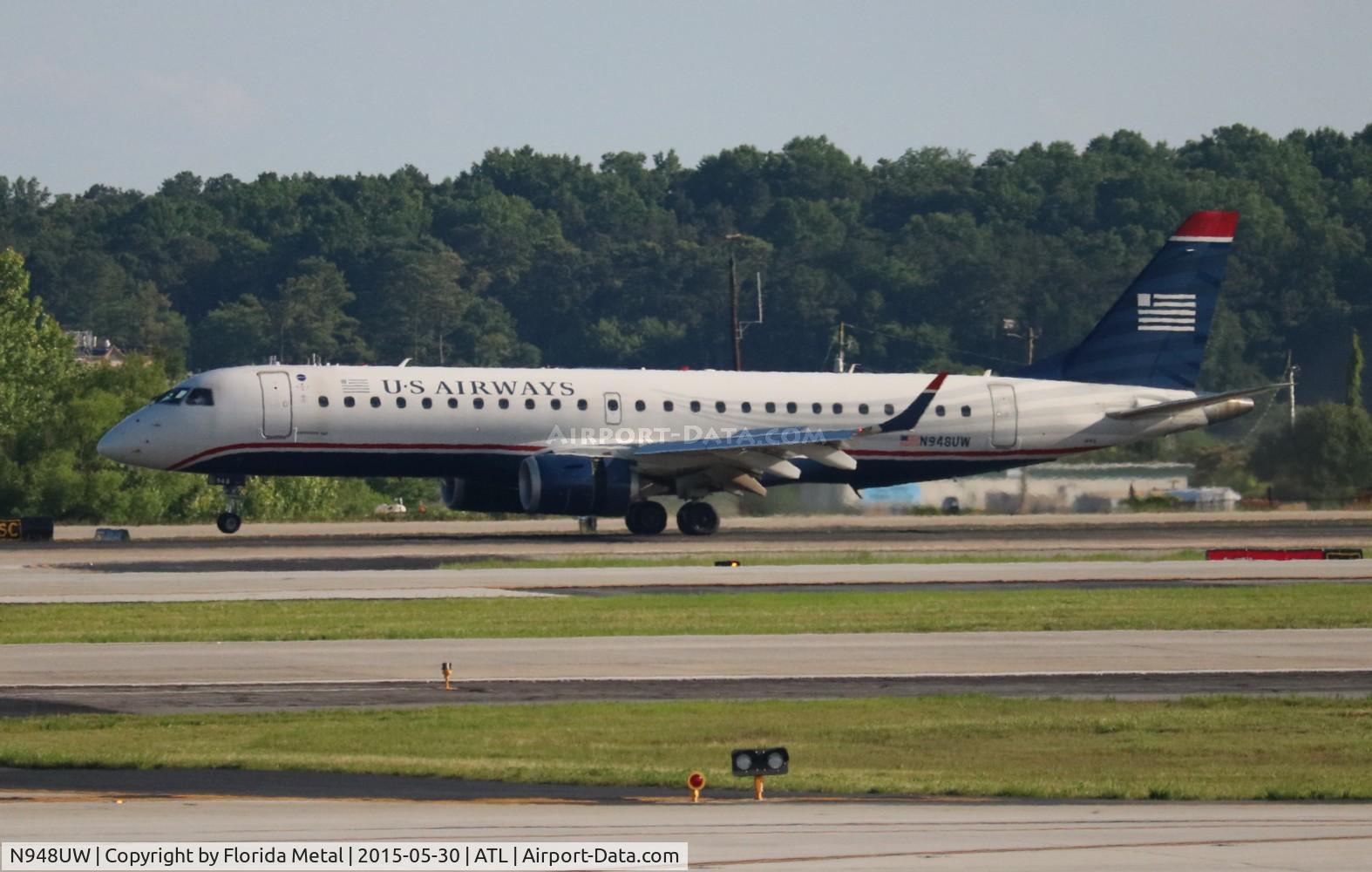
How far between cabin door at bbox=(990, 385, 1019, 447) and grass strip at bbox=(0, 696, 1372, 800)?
2945 centimetres

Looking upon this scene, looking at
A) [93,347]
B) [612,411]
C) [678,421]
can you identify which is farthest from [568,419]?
[93,347]

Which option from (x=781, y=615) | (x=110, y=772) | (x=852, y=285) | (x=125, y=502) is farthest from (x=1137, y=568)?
(x=852, y=285)

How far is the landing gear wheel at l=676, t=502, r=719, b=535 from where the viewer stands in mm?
50156

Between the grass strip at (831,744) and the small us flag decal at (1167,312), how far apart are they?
32.8m

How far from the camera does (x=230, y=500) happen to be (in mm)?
49281

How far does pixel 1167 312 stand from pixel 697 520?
1441cm

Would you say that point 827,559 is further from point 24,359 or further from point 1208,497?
point 24,359

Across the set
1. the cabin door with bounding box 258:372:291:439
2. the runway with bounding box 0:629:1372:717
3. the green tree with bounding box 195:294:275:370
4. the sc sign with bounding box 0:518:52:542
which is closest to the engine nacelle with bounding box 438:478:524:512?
the cabin door with bounding box 258:372:291:439

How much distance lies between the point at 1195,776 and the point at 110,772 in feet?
31.0

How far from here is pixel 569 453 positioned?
47.6m

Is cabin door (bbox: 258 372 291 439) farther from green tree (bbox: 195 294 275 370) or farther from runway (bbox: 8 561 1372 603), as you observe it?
green tree (bbox: 195 294 275 370)

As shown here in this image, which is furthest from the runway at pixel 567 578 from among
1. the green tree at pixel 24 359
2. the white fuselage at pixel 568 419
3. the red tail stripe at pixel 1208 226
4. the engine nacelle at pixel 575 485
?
the green tree at pixel 24 359

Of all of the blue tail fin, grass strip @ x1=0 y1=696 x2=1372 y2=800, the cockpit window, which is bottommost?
grass strip @ x1=0 y1=696 x2=1372 y2=800

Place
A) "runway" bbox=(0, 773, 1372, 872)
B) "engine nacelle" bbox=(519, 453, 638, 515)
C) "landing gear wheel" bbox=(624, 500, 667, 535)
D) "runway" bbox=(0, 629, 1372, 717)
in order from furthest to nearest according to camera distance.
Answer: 1. "landing gear wheel" bbox=(624, 500, 667, 535)
2. "engine nacelle" bbox=(519, 453, 638, 515)
3. "runway" bbox=(0, 629, 1372, 717)
4. "runway" bbox=(0, 773, 1372, 872)
